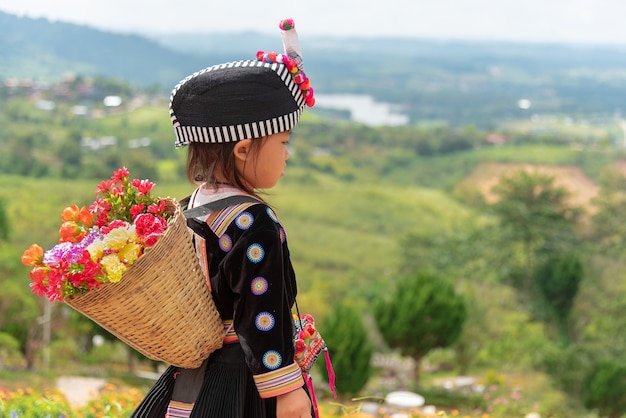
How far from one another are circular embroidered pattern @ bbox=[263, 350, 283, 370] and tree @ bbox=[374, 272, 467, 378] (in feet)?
37.3

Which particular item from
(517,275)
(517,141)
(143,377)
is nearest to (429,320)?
(143,377)

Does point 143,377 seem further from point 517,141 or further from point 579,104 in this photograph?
point 579,104

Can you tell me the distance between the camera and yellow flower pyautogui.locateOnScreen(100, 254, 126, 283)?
4.24ft

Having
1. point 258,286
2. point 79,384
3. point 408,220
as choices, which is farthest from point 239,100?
point 408,220

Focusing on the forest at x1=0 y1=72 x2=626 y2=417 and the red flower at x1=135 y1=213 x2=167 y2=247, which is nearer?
the red flower at x1=135 y1=213 x2=167 y2=247

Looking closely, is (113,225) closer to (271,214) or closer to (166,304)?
(166,304)

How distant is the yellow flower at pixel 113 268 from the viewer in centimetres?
129

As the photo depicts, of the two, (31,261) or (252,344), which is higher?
(31,261)

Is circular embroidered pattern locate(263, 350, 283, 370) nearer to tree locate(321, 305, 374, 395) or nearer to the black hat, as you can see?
the black hat

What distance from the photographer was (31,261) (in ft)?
4.53

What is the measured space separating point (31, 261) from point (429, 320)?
11.9 metres

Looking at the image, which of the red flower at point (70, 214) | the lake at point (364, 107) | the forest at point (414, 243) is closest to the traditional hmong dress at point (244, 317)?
the red flower at point (70, 214)

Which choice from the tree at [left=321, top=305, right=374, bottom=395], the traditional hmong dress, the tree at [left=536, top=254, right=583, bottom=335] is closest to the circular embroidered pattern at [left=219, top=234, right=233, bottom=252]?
the traditional hmong dress

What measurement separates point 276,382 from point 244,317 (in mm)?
129
